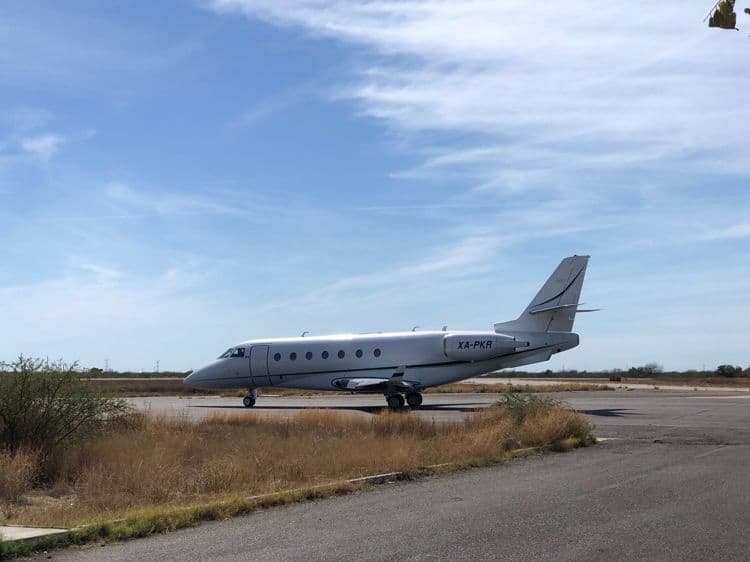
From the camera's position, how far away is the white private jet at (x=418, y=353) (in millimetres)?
33125

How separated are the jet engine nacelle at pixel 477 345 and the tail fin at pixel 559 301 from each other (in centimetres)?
100

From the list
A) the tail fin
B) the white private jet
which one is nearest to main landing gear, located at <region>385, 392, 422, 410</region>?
the white private jet

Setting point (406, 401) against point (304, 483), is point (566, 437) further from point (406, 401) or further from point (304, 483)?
point (406, 401)

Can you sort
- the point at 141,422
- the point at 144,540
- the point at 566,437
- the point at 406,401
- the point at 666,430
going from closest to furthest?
the point at 144,540 → the point at 566,437 → the point at 141,422 → the point at 666,430 → the point at 406,401

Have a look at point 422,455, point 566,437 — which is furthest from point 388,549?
point 566,437

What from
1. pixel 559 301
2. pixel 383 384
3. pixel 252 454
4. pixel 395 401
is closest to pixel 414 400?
pixel 395 401

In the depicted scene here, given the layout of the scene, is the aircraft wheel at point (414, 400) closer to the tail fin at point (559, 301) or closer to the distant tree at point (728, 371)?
the tail fin at point (559, 301)

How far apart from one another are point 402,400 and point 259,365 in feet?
23.6

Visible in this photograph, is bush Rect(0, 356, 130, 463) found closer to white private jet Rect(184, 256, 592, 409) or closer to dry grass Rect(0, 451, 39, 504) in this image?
dry grass Rect(0, 451, 39, 504)

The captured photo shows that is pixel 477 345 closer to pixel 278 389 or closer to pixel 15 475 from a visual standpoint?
pixel 15 475

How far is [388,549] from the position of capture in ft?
26.8

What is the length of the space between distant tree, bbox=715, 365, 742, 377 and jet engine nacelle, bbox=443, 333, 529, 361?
75.7 m

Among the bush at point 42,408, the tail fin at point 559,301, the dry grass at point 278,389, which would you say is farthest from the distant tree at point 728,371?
the bush at point 42,408

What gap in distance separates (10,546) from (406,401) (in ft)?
95.1
